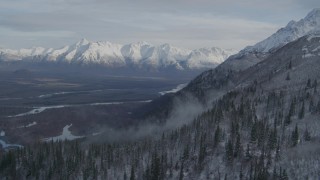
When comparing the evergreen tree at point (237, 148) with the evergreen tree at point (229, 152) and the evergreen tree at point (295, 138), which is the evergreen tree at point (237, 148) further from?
the evergreen tree at point (295, 138)

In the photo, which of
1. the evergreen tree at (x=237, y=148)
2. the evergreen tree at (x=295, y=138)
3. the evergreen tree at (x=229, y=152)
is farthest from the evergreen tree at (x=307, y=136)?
the evergreen tree at (x=229, y=152)

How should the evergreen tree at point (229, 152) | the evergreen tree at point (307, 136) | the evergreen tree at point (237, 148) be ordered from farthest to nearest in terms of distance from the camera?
the evergreen tree at point (237, 148), the evergreen tree at point (307, 136), the evergreen tree at point (229, 152)

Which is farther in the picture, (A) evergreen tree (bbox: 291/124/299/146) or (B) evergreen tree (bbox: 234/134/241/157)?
(B) evergreen tree (bbox: 234/134/241/157)

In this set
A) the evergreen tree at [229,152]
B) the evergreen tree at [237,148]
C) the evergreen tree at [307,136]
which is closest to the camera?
the evergreen tree at [229,152]

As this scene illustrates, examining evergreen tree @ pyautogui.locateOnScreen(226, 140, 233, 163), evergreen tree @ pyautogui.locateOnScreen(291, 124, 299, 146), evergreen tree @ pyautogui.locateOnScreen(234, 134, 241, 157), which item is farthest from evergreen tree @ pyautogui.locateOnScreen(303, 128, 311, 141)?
evergreen tree @ pyautogui.locateOnScreen(226, 140, 233, 163)

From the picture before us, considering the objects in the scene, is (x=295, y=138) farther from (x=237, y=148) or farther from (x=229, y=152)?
(x=229, y=152)

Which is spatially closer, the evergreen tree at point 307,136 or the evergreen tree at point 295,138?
the evergreen tree at point 295,138

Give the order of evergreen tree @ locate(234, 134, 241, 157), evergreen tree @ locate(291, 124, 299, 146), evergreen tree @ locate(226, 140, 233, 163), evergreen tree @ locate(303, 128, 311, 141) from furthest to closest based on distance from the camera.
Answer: evergreen tree @ locate(234, 134, 241, 157) < evergreen tree @ locate(303, 128, 311, 141) < evergreen tree @ locate(226, 140, 233, 163) < evergreen tree @ locate(291, 124, 299, 146)

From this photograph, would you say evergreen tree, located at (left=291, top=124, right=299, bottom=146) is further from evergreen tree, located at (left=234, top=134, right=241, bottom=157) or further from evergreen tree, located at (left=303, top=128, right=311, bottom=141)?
evergreen tree, located at (left=234, top=134, right=241, bottom=157)

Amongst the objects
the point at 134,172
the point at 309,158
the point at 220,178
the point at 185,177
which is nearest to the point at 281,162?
the point at 309,158

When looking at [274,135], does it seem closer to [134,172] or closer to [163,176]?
[163,176]

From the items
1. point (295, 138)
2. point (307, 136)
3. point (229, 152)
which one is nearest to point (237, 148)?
point (229, 152)
